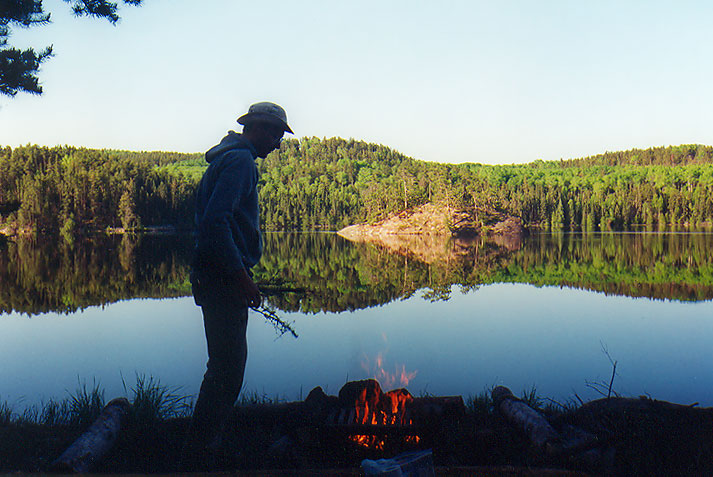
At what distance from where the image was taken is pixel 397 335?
1031 centimetres

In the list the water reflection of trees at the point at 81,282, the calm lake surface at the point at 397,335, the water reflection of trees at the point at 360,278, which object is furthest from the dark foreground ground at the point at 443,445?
the water reflection of trees at the point at 81,282

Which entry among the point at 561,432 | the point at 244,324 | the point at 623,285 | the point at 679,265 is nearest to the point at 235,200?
the point at 244,324

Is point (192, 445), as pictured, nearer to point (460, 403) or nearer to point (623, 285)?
point (460, 403)

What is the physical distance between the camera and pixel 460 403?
483cm

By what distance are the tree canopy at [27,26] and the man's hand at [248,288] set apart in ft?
15.2

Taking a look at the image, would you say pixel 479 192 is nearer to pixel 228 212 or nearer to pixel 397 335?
pixel 397 335

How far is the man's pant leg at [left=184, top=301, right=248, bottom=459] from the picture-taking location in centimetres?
384

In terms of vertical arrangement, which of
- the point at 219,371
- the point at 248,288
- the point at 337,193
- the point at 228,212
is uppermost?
the point at 337,193

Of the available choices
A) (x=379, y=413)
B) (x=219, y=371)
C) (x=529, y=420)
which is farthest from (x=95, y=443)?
(x=529, y=420)

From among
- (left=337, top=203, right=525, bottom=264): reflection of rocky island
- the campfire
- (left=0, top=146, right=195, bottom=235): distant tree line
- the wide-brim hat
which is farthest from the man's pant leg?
(left=0, top=146, right=195, bottom=235): distant tree line

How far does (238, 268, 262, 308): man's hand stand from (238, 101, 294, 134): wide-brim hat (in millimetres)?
1219

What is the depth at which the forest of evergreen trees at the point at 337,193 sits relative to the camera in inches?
3130

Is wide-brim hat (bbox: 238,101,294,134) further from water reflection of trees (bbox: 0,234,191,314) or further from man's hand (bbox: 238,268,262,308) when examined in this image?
water reflection of trees (bbox: 0,234,191,314)

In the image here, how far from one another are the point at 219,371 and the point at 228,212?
48.3 inches
